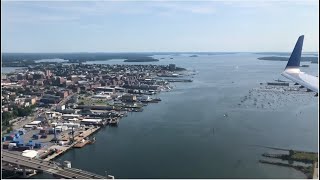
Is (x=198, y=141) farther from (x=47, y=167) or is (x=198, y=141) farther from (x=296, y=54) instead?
(x=296, y=54)

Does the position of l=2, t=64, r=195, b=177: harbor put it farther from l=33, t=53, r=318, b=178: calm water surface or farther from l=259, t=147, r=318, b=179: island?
l=259, t=147, r=318, b=179: island

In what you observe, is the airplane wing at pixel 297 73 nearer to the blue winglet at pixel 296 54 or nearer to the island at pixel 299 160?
the blue winglet at pixel 296 54

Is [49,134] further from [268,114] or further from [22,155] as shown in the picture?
[268,114]

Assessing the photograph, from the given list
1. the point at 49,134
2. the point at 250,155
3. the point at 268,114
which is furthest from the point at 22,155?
the point at 268,114

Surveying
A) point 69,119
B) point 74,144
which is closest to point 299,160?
point 74,144

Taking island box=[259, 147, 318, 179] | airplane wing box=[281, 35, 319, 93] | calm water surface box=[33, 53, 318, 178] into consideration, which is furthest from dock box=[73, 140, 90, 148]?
airplane wing box=[281, 35, 319, 93]

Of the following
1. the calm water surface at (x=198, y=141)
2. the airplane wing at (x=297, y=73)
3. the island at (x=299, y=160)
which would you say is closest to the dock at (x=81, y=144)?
the calm water surface at (x=198, y=141)
